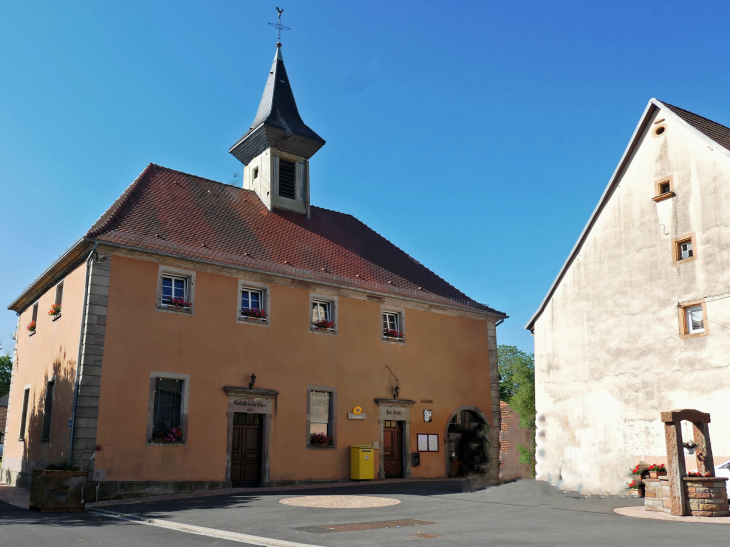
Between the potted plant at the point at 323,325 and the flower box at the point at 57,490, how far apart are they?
8.45 meters

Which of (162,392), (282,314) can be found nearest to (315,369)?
(282,314)

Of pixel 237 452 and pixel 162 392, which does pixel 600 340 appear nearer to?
pixel 237 452

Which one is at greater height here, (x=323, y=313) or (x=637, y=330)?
(x=323, y=313)

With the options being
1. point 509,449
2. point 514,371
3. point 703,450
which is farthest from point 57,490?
point 514,371

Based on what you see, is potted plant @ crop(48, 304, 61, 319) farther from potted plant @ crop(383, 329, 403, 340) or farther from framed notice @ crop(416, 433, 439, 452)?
framed notice @ crop(416, 433, 439, 452)

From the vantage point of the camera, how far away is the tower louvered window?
2398cm

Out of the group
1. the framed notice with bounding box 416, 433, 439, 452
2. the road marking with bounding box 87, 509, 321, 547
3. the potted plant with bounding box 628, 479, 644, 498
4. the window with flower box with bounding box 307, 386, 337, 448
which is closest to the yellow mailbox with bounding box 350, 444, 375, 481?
the window with flower box with bounding box 307, 386, 337, 448

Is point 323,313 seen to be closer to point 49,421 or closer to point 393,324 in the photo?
point 393,324

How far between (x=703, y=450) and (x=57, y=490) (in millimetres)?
11575

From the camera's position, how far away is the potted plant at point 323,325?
793 inches

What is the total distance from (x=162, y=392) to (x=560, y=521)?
34.3ft

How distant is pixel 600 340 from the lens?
17719 millimetres

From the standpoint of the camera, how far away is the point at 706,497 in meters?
10.9

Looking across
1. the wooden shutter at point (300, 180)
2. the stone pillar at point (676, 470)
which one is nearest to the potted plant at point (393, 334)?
the wooden shutter at point (300, 180)
